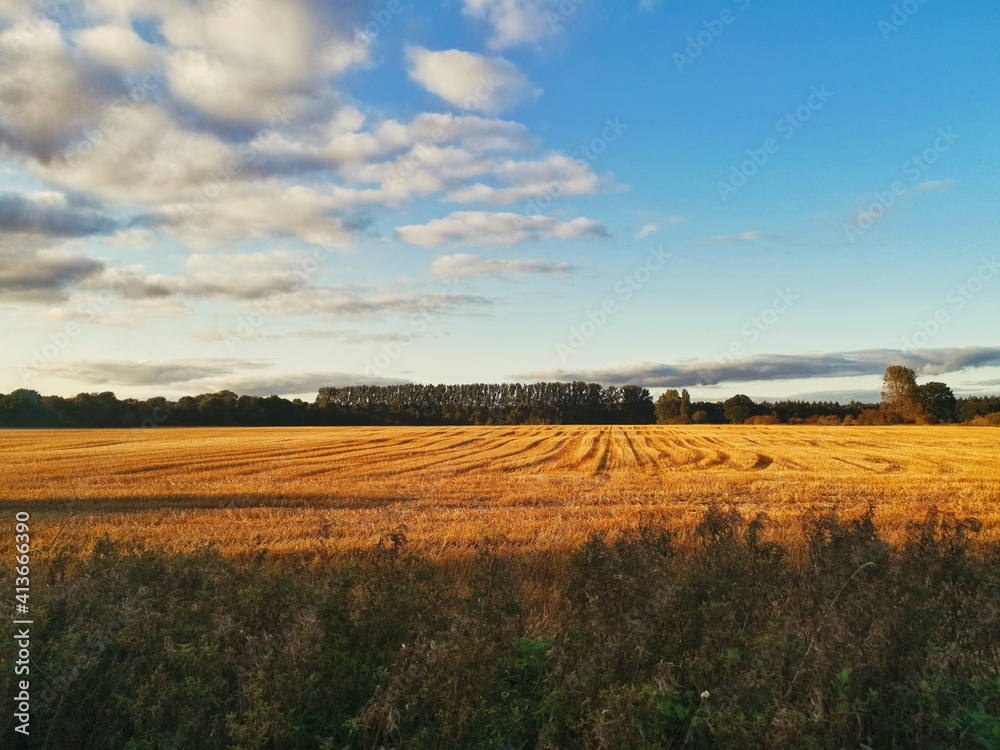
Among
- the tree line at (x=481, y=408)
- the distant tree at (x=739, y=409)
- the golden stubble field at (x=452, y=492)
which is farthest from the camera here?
the distant tree at (x=739, y=409)

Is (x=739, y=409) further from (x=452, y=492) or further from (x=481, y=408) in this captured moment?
(x=452, y=492)

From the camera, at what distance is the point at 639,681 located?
5102 mm

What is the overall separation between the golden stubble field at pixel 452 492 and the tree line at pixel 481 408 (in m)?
53.6

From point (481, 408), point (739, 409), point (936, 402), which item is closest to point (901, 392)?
point (936, 402)

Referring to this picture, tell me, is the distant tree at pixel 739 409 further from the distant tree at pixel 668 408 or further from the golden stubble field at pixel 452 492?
the golden stubble field at pixel 452 492

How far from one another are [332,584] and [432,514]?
886cm

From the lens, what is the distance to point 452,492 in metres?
20.2

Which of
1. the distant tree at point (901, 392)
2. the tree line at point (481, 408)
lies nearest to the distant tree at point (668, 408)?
the tree line at point (481, 408)

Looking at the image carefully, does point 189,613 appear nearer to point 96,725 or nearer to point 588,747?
point 96,725

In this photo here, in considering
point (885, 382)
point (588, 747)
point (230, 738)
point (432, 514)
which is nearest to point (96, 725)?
point (230, 738)

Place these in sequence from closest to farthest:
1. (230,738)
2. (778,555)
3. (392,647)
→ 1. (230,738)
2. (392,647)
3. (778,555)

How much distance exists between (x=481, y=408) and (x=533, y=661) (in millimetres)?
118858

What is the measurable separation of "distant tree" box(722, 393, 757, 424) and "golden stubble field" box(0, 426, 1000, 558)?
70004mm

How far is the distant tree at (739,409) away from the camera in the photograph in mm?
109625
